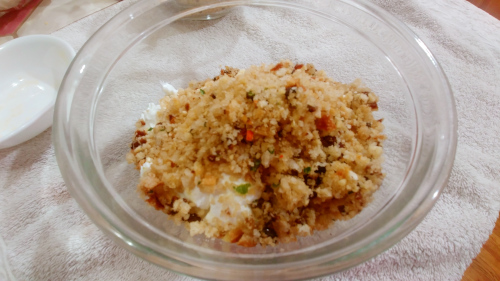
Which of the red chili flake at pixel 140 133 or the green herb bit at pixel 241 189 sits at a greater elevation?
the green herb bit at pixel 241 189

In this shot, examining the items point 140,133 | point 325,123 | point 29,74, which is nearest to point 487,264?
point 325,123

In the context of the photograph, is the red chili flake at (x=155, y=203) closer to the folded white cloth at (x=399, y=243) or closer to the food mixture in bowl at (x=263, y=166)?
the food mixture in bowl at (x=263, y=166)

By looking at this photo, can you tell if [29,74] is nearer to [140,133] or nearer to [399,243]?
[140,133]

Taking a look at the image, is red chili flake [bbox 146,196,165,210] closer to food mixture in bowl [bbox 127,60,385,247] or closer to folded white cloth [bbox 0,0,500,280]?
food mixture in bowl [bbox 127,60,385,247]

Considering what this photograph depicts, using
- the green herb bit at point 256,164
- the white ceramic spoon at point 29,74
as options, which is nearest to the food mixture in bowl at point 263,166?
the green herb bit at point 256,164

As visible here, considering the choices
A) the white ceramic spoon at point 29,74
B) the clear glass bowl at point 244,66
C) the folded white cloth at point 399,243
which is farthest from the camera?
the white ceramic spoon at point 29,74

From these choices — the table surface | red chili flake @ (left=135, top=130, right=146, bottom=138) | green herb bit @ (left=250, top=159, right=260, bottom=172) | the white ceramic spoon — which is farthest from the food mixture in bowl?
the white ceramic spoon
